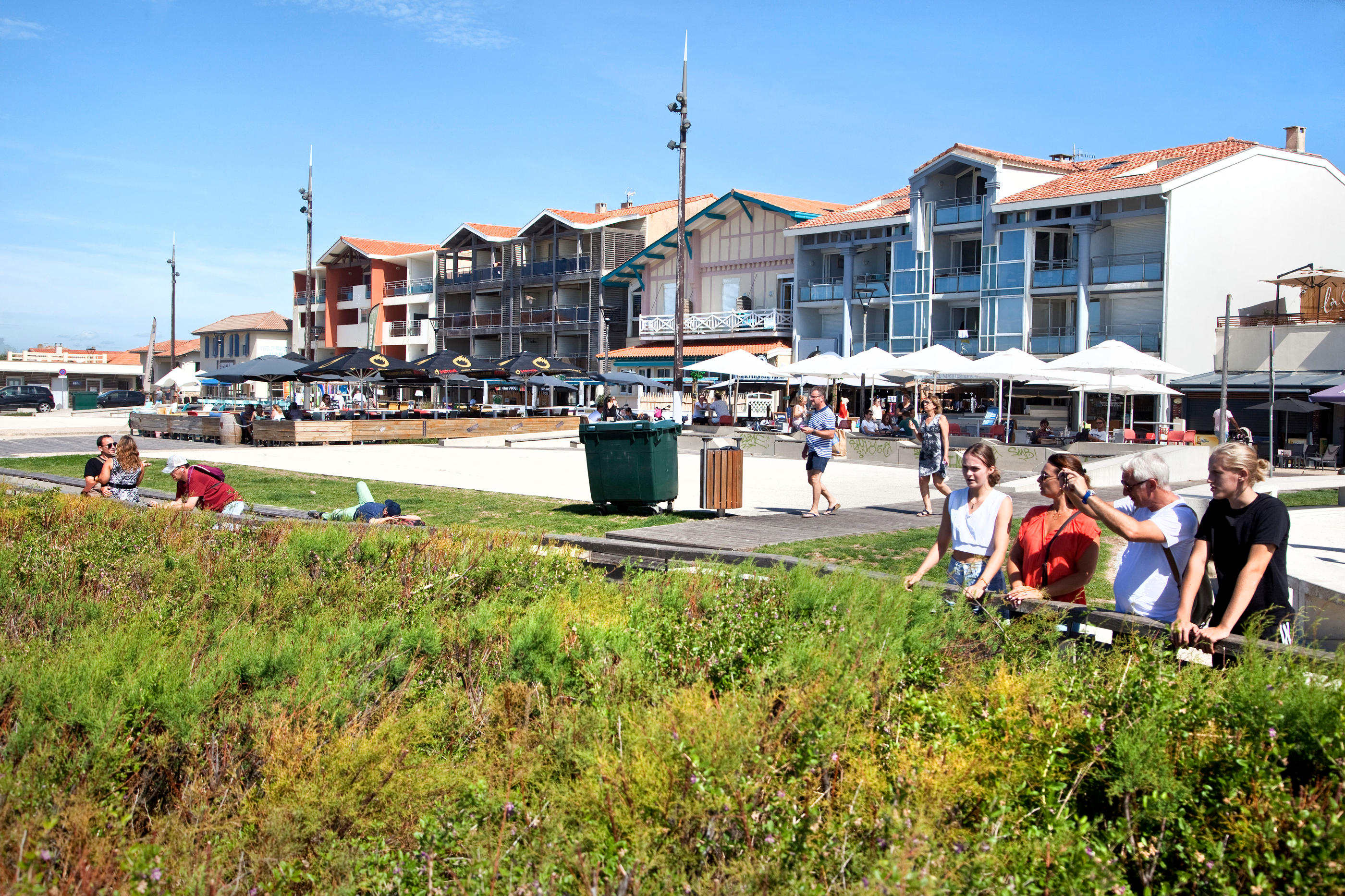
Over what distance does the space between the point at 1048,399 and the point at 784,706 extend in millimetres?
35912

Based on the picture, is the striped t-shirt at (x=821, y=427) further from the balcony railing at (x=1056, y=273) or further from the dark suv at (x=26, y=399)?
the dark suv at (x=26, y=399)

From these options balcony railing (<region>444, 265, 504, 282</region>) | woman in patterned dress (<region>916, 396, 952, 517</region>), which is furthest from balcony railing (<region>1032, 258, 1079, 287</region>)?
balcony railing (<region>444, 265, 504, 282</region>)

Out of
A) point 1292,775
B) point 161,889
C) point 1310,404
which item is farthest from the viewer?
point 1310,404

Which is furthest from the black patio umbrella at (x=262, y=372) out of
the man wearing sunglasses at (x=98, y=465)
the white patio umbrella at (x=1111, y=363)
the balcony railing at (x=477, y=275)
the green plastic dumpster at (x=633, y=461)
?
the balcony railing at (x=477, y=275)

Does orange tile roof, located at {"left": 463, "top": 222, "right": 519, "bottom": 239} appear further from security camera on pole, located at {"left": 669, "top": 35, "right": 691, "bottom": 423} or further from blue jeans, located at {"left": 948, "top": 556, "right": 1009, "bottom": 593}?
blue jeans, located at {"left": 948, "top": 556, "right": 1009, "bottom": 593}

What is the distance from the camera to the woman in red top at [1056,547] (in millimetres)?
5430

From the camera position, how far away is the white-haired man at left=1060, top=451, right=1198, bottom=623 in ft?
16.1

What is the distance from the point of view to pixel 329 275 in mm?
73375

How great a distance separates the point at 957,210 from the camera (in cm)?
4062

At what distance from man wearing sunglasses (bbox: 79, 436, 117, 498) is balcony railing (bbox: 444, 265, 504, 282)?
51401 millimetres

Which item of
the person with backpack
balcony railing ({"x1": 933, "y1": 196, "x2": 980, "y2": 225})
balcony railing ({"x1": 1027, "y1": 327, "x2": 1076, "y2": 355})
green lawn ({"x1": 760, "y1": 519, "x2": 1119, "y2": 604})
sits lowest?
green lawn ({"x1": 760, "y1": 519, "x2": 1119, "y2": 604})

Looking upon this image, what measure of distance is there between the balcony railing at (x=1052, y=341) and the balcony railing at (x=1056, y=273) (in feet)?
5.37

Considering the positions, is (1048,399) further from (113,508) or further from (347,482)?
(113,508)

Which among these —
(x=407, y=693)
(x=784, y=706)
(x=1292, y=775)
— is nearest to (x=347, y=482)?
(x=407, y=693)
